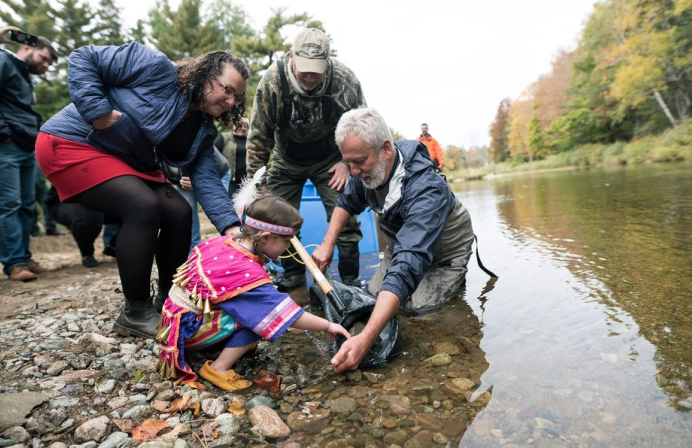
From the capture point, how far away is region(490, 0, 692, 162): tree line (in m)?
23.7

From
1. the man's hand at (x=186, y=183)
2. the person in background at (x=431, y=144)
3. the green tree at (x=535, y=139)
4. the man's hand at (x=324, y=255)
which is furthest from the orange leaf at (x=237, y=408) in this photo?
the green tree at (x=535, y=139)

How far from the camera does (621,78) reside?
25.5 meters

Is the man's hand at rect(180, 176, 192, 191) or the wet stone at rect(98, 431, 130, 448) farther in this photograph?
the man's hand at rect(180, 176, 192, 191)

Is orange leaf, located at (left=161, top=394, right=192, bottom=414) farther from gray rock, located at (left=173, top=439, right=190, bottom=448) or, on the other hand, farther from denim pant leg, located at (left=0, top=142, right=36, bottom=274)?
denim pant leg, located at (left=0, top=142, right=36, bottom=274)

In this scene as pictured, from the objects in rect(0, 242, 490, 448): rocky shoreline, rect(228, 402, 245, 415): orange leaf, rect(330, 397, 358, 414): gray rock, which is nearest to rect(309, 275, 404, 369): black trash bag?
rect(0, 242, 490, 448): rocky shoreline

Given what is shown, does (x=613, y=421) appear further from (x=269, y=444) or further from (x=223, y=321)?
(x=223, y=321)

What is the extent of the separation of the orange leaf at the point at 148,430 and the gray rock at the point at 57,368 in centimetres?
71

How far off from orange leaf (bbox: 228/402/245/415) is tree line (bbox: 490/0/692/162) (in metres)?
28.8

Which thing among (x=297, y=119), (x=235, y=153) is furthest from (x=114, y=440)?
(x=235, y=153)

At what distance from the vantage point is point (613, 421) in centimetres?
147

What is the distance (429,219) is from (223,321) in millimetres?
1279

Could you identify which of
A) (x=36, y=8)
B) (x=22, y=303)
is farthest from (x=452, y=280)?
(x=36, y=8)

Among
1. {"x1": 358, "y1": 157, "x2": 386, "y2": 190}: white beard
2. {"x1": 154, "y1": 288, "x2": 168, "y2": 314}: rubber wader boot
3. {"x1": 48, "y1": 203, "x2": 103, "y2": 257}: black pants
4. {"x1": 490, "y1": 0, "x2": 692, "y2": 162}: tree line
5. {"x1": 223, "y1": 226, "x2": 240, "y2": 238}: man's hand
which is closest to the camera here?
{"x1": 223, "y1": 226, "x2": 240, "y2": 238}: man's hand

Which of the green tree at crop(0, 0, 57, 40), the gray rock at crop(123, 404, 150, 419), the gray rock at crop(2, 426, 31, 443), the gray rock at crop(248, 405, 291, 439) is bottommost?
the gray rock at crop(248, 405, 291, 439)
